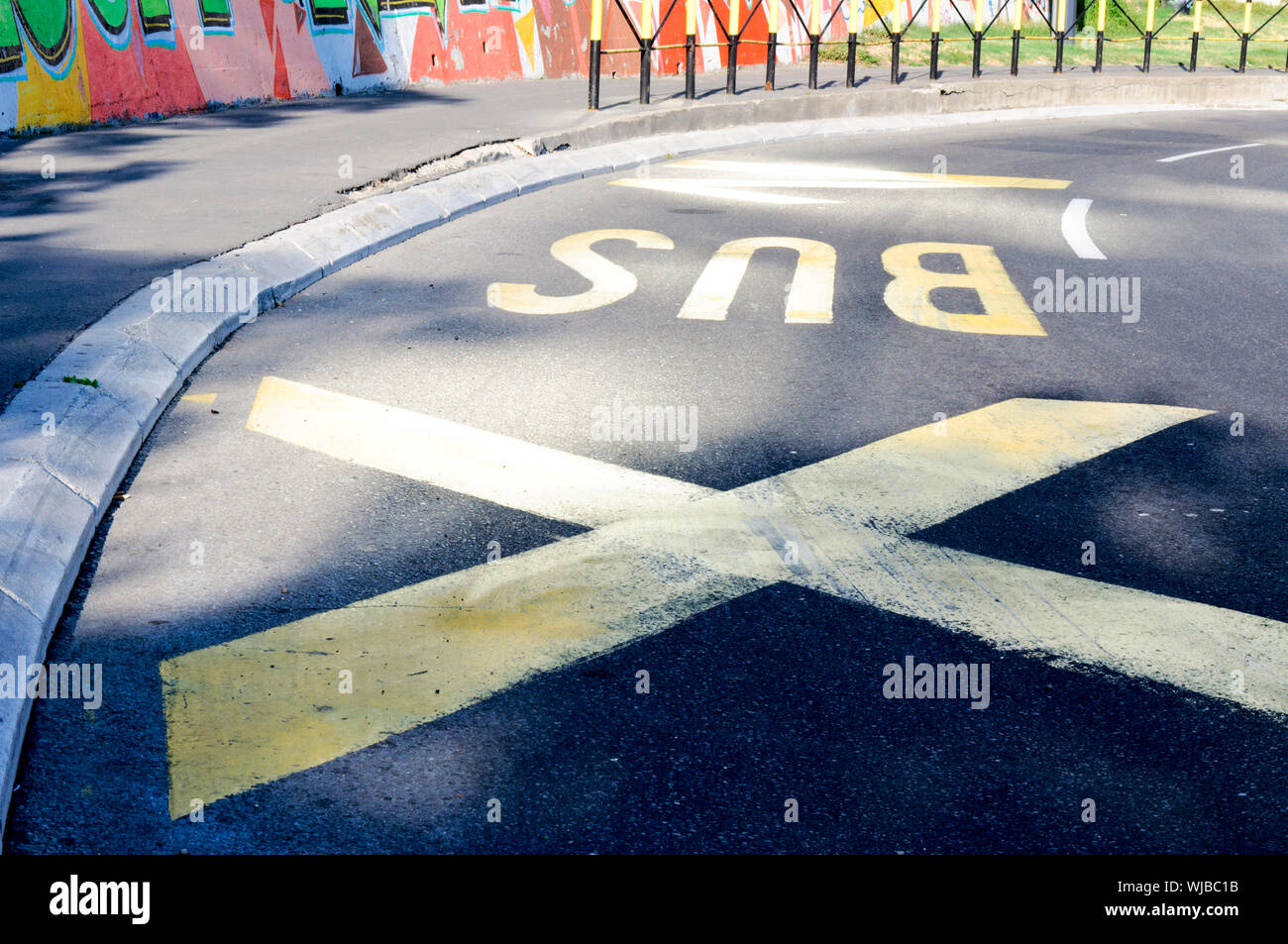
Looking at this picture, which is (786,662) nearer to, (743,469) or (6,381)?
(743,469)

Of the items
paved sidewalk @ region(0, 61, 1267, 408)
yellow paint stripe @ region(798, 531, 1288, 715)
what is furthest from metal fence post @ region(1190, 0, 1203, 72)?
yellow paint stripe @ region(798, 531, 1288, 715)

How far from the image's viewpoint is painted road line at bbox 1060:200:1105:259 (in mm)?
8305

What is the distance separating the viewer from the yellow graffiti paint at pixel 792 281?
6.78 metres

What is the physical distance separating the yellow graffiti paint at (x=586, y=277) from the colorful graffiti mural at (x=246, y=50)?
215 inches

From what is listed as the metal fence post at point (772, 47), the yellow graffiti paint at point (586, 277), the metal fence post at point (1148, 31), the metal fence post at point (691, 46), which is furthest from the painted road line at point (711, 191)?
the metal fence post at point (1148, 31)

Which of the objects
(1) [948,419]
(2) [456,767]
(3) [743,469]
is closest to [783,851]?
(2) [456,767]

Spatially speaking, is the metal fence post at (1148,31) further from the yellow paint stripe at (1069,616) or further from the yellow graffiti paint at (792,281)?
the yellow paint stripe at (1069,616)

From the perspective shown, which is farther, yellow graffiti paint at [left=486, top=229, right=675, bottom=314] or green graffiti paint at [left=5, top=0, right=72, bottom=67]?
green graffiti paint at [left=5, top=0, right=72, bottom=67]

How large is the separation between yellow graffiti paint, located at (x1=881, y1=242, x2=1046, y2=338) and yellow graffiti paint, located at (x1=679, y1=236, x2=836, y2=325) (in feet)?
1.18

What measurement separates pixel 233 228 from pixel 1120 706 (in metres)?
6.05

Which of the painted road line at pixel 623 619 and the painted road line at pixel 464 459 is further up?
the painted road line at pixel 464 459

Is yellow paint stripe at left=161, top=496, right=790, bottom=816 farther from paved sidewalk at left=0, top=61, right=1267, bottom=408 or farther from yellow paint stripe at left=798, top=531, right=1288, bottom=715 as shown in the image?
paved sidewalk at left=0, top=61, right=1267, bottom=408

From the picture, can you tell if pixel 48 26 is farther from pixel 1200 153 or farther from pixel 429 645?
pixel 1200 153

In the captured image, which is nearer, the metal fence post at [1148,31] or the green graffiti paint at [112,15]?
the green graffiti paint at [112,15]
